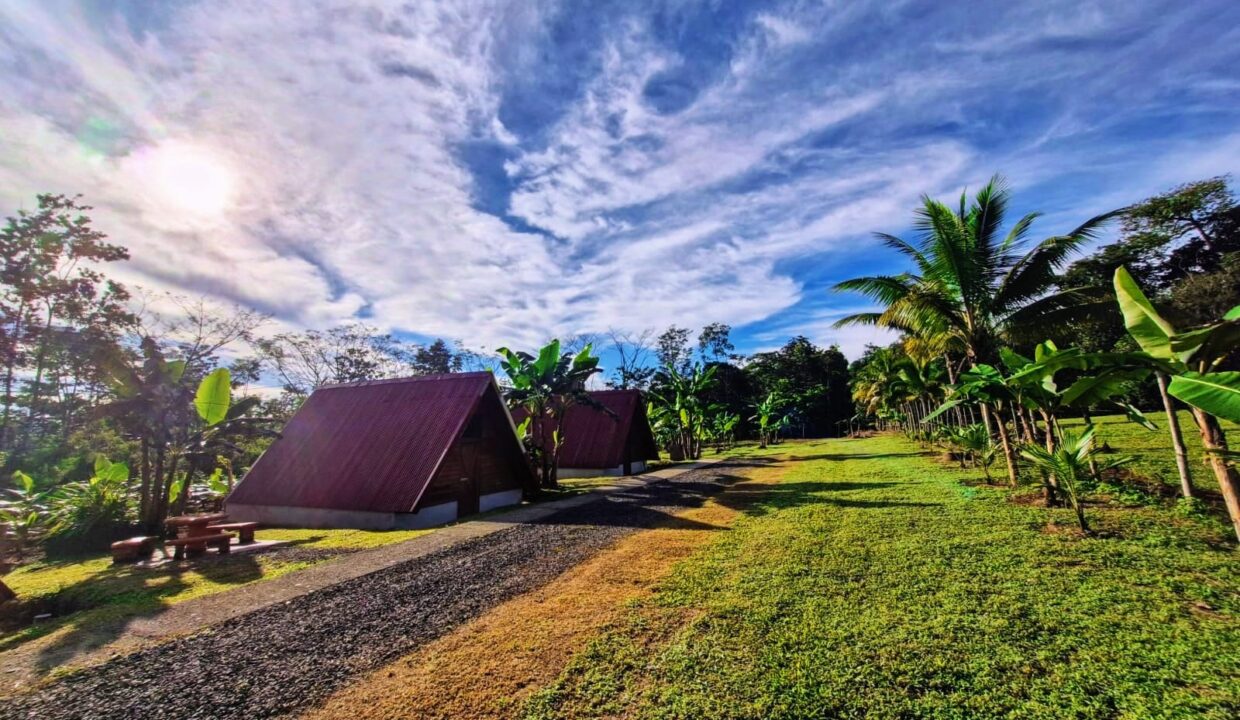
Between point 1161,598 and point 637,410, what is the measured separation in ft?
61.7

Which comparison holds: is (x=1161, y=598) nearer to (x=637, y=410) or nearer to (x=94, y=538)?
(x=94, y=538)

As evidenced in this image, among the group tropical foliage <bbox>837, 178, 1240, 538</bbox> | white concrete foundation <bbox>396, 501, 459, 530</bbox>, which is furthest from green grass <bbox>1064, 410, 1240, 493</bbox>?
white concrete foundation <bbox>396, 501, 459, 530</bbox>

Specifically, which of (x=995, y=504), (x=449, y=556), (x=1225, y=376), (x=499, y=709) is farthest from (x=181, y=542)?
(x=995, y=504)

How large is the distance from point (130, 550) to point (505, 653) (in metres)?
9.30

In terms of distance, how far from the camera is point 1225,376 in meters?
3.03

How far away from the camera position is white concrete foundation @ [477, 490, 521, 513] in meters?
12.8

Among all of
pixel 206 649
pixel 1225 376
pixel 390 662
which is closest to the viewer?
pixel 1225 376

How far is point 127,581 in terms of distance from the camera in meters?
7.08

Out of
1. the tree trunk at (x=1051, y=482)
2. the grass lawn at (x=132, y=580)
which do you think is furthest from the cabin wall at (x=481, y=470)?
the tree trunk at (x=1051, y=482)

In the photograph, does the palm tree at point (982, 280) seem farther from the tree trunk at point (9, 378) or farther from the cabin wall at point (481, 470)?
the tree trunk at point (9, 378)

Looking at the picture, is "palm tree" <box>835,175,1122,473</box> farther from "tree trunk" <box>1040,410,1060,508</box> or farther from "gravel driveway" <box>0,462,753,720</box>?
"gravel driveway" <box>0,462,753,720</box>

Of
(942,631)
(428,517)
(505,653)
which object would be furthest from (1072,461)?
(428,517)

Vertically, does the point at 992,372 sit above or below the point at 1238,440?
above

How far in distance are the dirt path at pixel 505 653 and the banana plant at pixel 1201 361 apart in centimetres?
482
